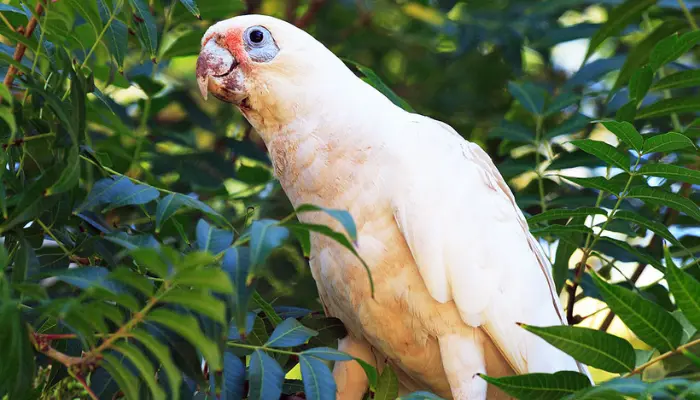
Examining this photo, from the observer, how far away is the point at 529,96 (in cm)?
339

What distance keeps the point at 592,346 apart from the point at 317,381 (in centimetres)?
61

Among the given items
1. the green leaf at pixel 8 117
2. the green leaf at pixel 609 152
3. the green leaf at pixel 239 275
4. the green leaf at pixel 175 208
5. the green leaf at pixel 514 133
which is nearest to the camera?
the green leaf at pixel 239 275

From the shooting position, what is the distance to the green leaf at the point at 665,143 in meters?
2.22

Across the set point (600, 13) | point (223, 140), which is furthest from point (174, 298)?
point (600, 13)

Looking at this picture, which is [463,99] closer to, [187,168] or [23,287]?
[187,168]

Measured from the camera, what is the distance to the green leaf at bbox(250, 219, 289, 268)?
61.1 inches

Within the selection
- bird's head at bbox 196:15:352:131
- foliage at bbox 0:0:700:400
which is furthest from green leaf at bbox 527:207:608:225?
bird's head at bbox 196:15:352:131

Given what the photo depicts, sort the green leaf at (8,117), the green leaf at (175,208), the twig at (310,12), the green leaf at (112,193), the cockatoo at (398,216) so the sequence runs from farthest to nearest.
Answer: the twig at (310,12), the cockatoo at (398,216), the green leaf at (112,193), the green leaf at (175,208), the green leaf at (8,117)

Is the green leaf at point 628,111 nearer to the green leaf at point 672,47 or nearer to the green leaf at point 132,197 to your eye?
the green leaf at point 672,47

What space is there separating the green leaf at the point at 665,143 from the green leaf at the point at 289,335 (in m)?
0.99

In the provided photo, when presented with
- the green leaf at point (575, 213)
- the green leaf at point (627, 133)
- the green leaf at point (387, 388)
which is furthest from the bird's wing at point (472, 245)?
the green leaf at point (627, 133)

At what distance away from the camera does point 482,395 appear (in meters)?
2.47

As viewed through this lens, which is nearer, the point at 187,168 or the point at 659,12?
the point at 187,168

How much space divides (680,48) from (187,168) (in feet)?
6.15
